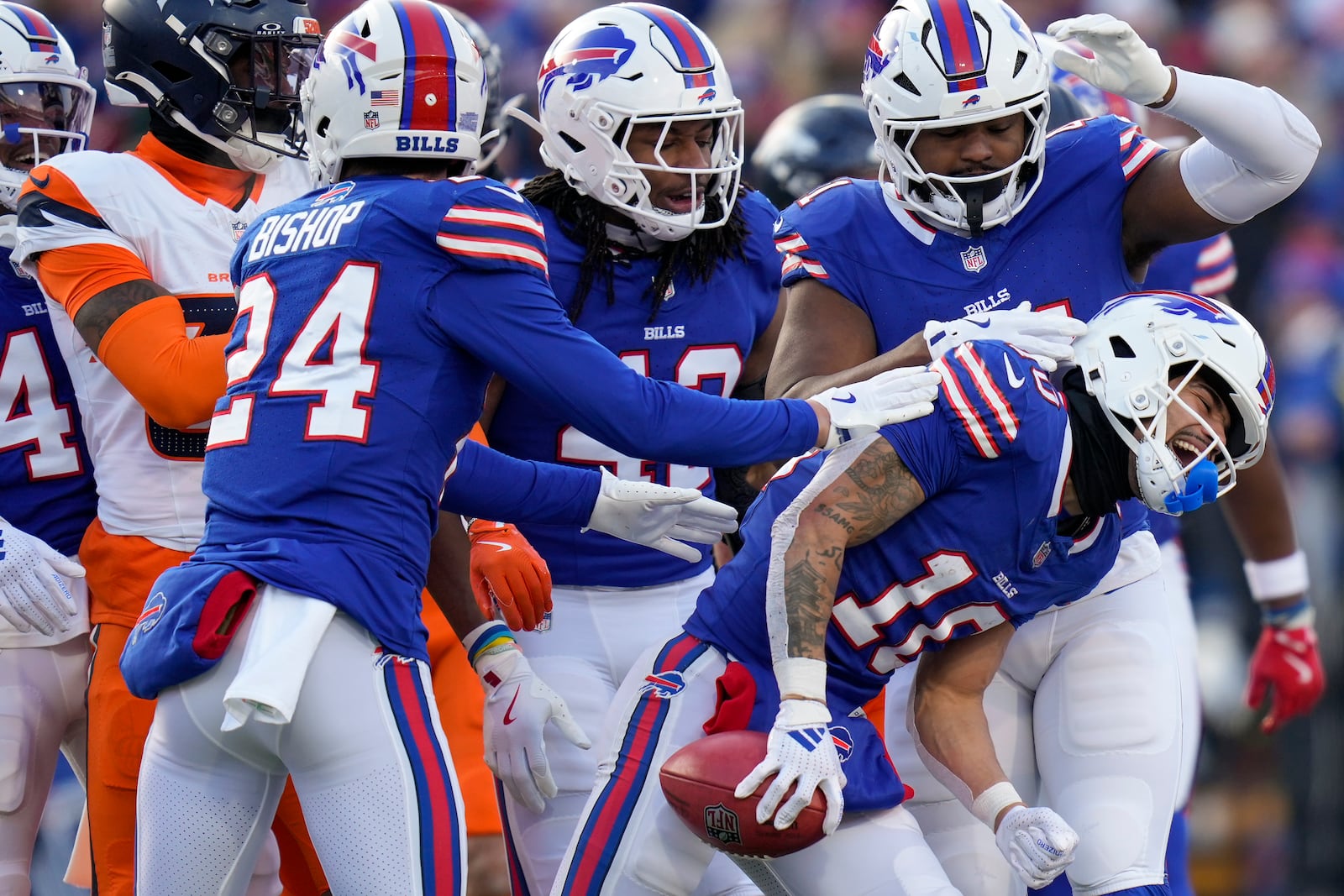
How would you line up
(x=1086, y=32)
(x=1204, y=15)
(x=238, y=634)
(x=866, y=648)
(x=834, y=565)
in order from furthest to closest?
(x=1204, y=15) < (x=1086, y=32) < (x=866, y=648) < (x=834, y=565) < (x=238, y=634)

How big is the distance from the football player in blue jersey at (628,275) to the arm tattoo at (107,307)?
0.75 m

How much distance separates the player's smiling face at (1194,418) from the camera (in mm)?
3277

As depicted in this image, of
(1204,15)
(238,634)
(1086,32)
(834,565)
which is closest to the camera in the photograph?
(238,634)

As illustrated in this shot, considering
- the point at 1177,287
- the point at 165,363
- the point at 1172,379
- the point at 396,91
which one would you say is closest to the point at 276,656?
the point at 165,363

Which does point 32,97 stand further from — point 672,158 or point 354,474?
point 354,474

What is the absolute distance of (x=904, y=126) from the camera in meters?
3.79

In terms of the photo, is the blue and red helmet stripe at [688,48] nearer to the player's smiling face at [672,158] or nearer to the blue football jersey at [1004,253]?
the player's smiling face at [672,158]

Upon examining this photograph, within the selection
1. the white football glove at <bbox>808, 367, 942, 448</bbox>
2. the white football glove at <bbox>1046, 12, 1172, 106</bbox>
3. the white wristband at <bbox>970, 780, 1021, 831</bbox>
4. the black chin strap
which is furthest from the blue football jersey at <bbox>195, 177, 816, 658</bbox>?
the white football glove at <bbox>1046, 12, 1172, 106</bbox>

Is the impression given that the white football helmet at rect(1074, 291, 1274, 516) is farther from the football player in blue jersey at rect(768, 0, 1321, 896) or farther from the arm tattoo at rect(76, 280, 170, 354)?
the arm tattoo at rect(76, 280, 170, 354)

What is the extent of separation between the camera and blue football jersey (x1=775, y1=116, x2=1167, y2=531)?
3812 millimetres

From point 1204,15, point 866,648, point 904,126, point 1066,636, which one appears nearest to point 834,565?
point 866,648

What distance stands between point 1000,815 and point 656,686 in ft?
2.14

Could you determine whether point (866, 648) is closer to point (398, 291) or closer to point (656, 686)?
point (656, 686)

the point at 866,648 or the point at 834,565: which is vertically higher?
the point at 834,565
